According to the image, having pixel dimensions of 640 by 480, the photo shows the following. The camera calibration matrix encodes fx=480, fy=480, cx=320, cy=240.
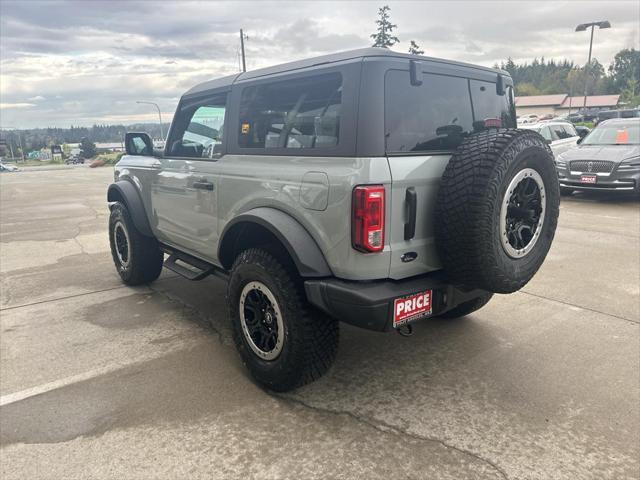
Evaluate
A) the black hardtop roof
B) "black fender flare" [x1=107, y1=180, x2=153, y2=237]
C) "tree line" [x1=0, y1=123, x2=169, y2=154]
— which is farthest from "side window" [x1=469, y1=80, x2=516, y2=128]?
"tree line" [x1=0, y1=123, x2=169, y2=154]

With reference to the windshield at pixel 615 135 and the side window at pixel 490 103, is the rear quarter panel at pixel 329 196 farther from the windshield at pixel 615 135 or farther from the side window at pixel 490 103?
the windshield at pixel 615 135

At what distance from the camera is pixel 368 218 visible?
2.42m

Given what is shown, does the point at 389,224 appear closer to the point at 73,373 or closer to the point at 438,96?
the point at 438,96

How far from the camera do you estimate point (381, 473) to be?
229 cm

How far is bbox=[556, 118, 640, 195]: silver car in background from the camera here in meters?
9.24

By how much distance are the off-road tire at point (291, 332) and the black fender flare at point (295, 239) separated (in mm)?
161

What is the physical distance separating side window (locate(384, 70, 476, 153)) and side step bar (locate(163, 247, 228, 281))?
6.02 feet

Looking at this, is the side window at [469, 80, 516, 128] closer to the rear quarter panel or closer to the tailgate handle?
the tailgate handle

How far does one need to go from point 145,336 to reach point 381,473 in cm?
238

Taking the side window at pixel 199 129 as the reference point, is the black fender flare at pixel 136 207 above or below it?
below

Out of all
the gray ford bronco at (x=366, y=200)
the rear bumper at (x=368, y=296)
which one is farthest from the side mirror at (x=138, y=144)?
the rear bumper at (x=368, y=296)

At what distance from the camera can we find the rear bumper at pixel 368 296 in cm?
247

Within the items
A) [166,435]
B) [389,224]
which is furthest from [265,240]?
[166,435]

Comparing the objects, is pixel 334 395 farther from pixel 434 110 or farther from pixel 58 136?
pixel 58 136
